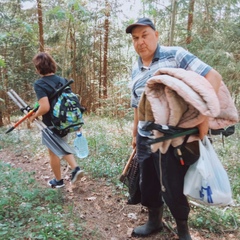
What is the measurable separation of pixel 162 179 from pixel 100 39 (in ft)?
39.7

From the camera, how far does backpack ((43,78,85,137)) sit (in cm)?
352

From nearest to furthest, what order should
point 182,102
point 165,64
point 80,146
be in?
point 182,102, point 165,64, point 80,146

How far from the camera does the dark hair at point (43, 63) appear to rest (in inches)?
138

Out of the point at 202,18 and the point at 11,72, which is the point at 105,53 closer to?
the point at 11,72

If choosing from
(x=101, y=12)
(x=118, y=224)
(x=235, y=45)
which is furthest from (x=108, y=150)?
(x=101, y=12)

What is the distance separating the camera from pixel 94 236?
2.70m

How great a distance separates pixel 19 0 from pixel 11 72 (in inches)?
104

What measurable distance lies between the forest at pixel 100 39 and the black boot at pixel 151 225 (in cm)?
361

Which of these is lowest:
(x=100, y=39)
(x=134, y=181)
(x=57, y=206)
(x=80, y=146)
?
(x=57, y=206)

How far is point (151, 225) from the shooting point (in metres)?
2.79

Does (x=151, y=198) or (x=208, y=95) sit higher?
(x=208, y=95)

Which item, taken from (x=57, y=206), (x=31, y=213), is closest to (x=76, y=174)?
(x=57, y=206)

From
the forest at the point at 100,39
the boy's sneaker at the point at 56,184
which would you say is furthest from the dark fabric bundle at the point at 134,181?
the forest at the point at 100,39

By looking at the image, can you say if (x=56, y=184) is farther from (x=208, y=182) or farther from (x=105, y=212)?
(x=208, y=182)
